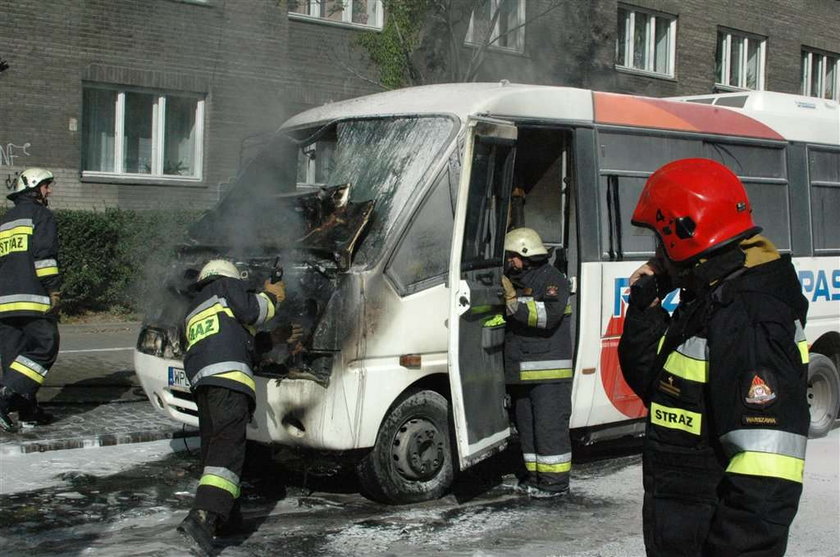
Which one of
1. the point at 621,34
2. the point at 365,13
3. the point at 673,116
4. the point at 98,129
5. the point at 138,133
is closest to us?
the point at 673,116

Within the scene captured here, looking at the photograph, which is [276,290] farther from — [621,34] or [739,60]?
[739,60]

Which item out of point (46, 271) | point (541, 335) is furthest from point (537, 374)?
point (46, 271)

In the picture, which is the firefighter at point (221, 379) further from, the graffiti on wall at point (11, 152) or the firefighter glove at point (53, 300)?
the graffiti on wall at point (11, 152)

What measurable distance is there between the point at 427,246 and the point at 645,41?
699 inches

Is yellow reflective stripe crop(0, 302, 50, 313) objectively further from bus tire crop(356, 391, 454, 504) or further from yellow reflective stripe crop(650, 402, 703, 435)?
yellow reflective stripe crop(650, 402, 703, 435)

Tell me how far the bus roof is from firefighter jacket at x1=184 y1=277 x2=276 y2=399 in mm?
1794

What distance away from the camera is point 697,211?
2.92 meters

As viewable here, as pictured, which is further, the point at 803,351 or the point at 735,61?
the point at 735,61

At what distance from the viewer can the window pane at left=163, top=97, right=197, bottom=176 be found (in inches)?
645

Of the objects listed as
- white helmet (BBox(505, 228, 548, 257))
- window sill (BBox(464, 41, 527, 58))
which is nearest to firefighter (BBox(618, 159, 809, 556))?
white helmet (BBox(505, 228, 548, 257))

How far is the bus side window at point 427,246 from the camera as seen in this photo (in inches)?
239

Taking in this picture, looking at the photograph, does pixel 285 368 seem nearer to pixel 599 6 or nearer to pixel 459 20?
pixel 459 20

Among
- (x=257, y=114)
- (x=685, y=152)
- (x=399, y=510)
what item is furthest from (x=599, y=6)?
(x=399, y=510)

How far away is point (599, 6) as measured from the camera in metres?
20.6
